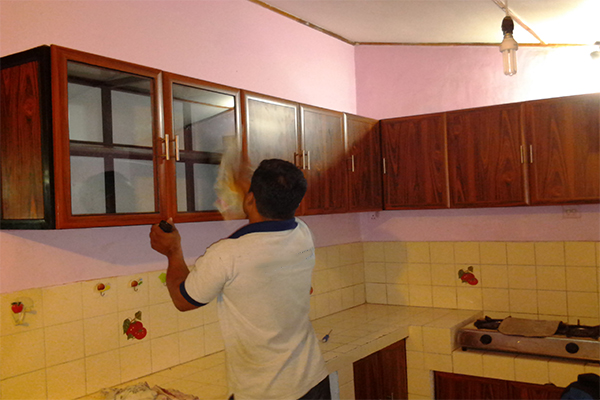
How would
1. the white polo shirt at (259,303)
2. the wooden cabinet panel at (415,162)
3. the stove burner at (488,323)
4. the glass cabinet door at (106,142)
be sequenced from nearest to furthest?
the white polo shirt at (259,303)
the glass cabinet door at (106,142)
the stove burner at (488,323)
the wooden cabinet panel at (415,162)

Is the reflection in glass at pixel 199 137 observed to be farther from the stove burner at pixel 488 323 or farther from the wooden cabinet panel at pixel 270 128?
the stove burner at pixel 488 323

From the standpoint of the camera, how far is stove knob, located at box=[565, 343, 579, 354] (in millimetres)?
2746

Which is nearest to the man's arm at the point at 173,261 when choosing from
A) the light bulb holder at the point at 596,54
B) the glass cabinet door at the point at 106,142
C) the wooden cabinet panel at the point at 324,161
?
the glass cabinet door at the point at 106,142

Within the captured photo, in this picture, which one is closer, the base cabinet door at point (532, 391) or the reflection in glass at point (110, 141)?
the reflection in glass at point (110, 141)

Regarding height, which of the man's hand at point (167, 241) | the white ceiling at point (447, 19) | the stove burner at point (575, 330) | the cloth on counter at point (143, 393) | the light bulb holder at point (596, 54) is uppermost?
the white ceiling at point (447, 19)

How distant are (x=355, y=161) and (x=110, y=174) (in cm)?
171

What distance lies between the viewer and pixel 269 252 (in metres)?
1.65

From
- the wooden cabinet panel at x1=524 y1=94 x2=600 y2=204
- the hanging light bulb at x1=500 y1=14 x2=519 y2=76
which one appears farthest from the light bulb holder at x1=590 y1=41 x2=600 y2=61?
the hanging light bulb at x1=500 y1=14 x2=519 y2=76

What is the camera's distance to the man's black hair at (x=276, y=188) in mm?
1705

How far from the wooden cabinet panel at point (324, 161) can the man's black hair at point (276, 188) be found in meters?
1.08

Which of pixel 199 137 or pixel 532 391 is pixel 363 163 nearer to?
pixel 199 137

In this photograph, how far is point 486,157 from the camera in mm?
3162

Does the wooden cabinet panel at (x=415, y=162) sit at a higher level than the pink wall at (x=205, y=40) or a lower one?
lower

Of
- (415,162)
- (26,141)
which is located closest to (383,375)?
(415,162)
